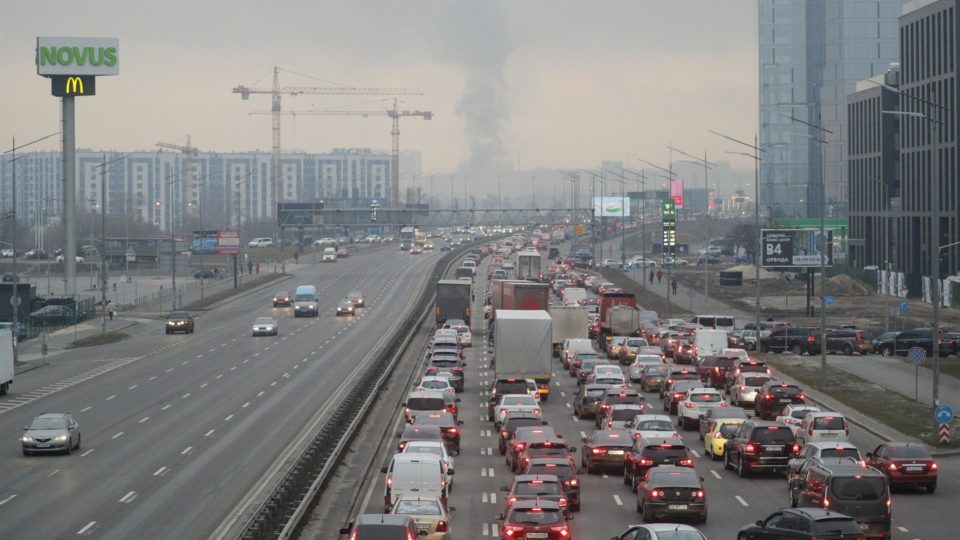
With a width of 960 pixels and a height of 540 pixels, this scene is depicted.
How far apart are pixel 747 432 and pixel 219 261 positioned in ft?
480

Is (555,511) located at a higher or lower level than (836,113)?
lower

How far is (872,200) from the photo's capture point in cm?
12331

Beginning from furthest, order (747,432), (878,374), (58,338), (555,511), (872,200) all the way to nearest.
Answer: (872,200) → (58,338) → (878,374) → (747,432) → (555,511)

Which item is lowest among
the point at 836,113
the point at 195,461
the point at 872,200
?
the point at 195,461

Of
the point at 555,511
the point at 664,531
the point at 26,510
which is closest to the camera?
the point at 664,531

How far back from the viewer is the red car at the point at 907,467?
3086 cm

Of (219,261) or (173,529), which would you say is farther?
(219,261)

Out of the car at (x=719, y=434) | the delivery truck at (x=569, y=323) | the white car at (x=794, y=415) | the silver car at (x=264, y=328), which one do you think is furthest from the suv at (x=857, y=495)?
the silver car at (x=264, y=328)

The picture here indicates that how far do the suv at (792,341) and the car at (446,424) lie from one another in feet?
119

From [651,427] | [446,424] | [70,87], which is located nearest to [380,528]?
[651,427]

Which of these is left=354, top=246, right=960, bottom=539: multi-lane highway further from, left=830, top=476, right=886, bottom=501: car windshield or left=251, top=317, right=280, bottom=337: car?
left=251, top=317, right=280, bottom=337: car

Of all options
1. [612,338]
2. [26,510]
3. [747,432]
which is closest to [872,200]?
[612,338]

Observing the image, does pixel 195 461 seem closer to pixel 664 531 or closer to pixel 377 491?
pixel 377 491

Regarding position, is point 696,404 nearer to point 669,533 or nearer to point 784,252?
point 669,533
